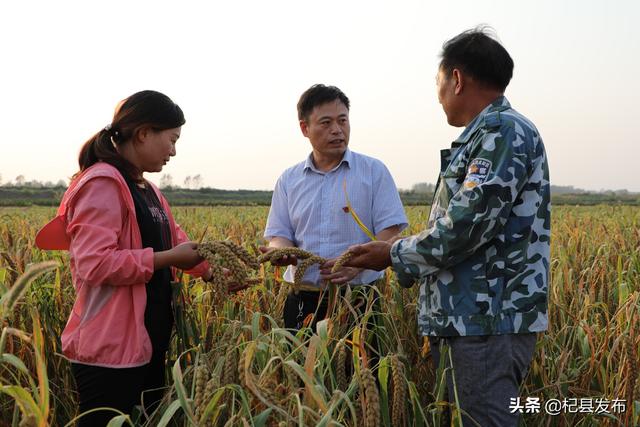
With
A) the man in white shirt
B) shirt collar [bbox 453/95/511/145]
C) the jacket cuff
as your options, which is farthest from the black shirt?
shirt collar [bbox 453/95/511/145]

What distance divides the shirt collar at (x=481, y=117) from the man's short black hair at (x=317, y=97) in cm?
101

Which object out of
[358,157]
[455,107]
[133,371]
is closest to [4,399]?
[133,371]

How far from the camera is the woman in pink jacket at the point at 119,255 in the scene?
1858 mm

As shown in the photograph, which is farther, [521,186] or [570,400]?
[570,400]

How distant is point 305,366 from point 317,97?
1.69m

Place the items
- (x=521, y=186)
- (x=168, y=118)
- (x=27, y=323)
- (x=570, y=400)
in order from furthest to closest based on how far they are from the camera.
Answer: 1. (x=27, y=323)
2. (x=570, y=400)
3. (x=168, y=118)
4. (x=521, y=186)

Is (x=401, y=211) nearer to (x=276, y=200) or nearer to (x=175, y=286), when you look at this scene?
(x=276, y=200)

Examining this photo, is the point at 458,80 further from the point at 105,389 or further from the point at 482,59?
the point at 105,389

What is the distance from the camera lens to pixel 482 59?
181 centimetres

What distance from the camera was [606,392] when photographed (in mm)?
2328

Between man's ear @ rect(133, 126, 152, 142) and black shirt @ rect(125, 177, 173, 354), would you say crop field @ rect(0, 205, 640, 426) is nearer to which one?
black shirt @ rect(125, 177, 173, 354)

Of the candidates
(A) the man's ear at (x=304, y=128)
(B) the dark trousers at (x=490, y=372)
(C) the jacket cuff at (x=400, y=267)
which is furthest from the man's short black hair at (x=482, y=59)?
(A) the man's ear at (x=304, y=128)

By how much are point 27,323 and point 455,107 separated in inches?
78.5

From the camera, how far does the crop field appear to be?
1.29 meters
